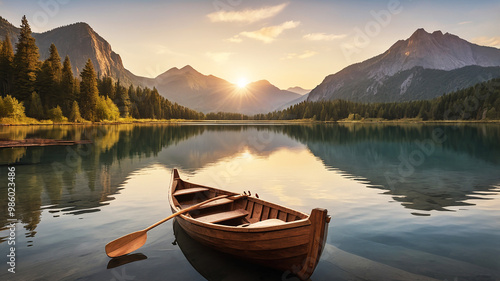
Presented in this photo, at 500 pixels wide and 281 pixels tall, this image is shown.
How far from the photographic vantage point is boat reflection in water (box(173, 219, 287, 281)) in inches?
387

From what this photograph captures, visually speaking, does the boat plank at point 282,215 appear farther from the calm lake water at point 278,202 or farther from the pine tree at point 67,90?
the pine tree at point 67,90

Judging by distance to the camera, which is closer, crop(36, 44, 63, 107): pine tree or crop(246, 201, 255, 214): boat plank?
crop(246, 201, 255, 214): boat plank

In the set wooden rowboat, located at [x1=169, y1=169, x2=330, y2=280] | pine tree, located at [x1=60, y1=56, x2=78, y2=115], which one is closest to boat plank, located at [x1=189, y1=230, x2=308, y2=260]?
wooden rowboat, located at [x1=169, y1=169, x2=330, y2=280]

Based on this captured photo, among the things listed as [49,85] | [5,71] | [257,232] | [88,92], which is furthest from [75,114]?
[257,232]

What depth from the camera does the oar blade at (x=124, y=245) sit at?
36.0ft

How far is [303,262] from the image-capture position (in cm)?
884

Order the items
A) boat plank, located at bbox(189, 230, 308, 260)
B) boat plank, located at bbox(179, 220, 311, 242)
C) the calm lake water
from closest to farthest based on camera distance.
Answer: boat plank, located at bbox(179, 220, 311, 242), boat plank, located at bbox(189, 230, 308, 260), the calm lake water

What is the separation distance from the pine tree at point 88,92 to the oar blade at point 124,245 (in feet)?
411

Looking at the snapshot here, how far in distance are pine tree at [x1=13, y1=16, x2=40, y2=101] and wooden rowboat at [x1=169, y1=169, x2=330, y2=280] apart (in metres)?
127

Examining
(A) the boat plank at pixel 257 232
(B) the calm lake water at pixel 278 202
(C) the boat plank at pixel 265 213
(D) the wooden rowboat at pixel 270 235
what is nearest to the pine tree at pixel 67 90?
(B) the calm lake water at pixel 278 202

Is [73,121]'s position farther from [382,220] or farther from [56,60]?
[382,220]

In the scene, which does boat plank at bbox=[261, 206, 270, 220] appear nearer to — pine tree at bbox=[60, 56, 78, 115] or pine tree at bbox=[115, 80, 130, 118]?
pine tree at bbox=[60, 56, 78, 115]

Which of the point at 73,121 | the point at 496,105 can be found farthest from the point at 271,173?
the point at 496,105

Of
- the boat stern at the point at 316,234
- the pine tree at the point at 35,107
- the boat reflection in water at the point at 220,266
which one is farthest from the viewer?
the pine tree at the point at 35,107
